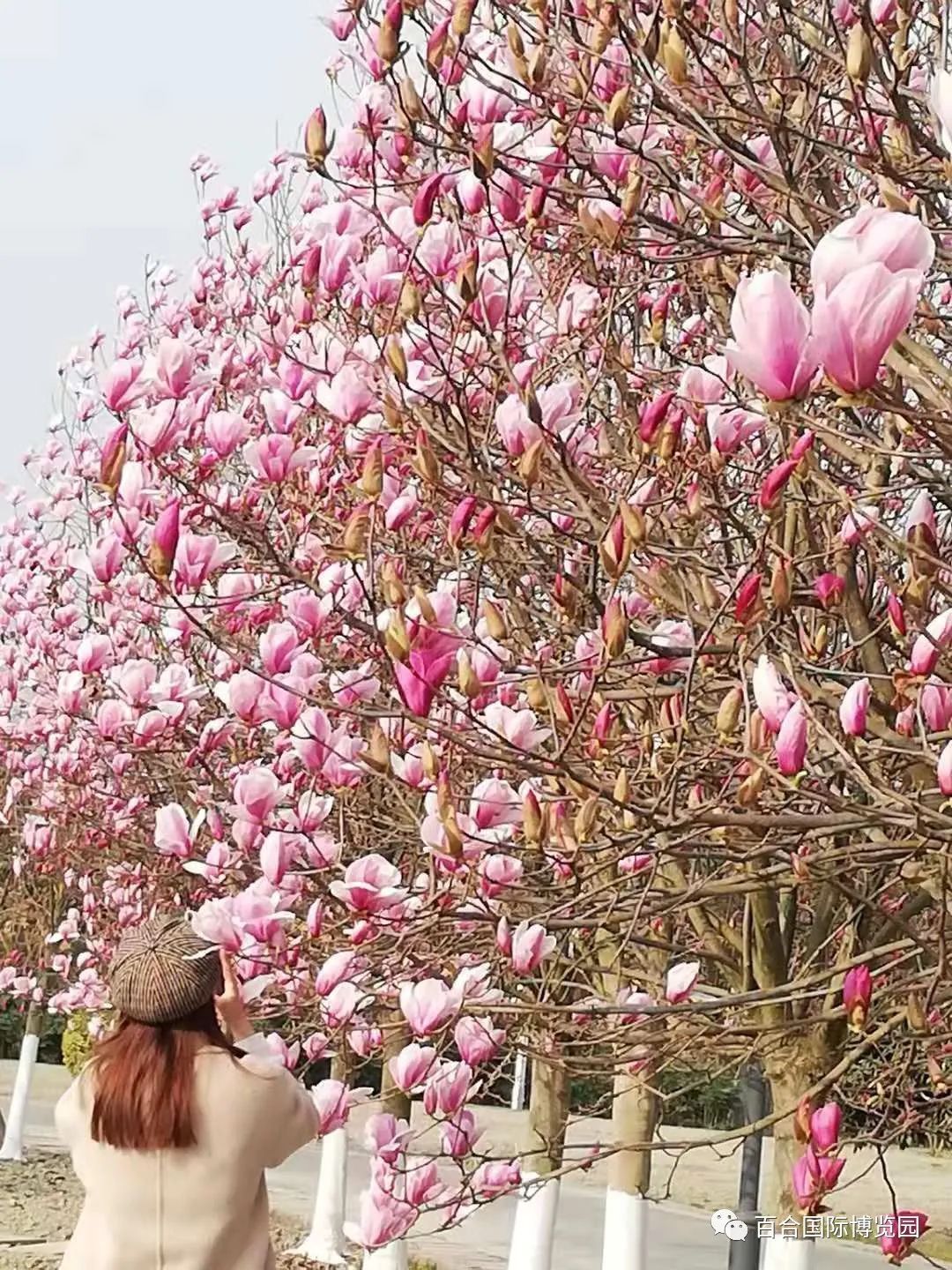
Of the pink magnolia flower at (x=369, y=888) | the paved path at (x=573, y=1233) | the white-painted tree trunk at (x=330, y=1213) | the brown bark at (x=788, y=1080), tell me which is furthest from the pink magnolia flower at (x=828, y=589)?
the paved path at (x=573, y=1233)

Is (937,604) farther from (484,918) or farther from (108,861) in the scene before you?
(108,861)

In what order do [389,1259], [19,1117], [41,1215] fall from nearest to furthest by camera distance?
[389,1259] → [41,1215] → [19,1117]

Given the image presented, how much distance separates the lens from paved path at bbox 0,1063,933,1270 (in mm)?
10336

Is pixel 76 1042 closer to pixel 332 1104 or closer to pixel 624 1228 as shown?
pixel 624 1228

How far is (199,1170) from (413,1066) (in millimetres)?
592

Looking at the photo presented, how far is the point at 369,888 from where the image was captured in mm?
2359

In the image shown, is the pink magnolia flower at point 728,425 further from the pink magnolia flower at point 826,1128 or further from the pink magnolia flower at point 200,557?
the pink magnolia flower at point 826,1128

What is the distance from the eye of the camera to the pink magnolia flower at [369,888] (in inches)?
92.7

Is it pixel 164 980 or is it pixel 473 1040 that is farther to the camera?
pixel 164 980

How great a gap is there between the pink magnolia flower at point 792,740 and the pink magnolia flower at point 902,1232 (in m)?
0.92

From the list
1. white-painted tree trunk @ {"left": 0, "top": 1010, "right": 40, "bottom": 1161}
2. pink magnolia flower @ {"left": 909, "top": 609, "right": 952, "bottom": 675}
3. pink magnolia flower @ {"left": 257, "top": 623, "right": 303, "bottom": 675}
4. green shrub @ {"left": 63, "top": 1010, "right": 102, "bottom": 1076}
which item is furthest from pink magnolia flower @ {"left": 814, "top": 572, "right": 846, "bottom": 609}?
green shrub @ {"left": 63, "top": 1010, "right": 102, "bottom": 1076}

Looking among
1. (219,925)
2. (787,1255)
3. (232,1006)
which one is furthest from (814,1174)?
(787,1255)

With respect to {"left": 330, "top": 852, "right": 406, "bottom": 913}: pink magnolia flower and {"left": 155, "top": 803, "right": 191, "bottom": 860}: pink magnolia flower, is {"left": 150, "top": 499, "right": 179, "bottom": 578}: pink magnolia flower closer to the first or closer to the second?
{"left": 330, "top": 852, "right": 406, "bottom": 913}: pink magnolia flower

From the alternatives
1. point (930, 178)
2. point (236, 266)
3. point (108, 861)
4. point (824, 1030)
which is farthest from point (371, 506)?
point (108, 861)
